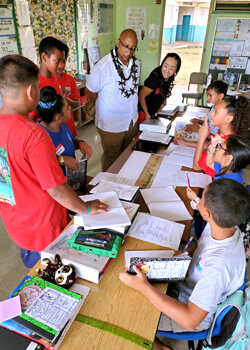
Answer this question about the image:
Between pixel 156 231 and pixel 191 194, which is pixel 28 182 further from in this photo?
pixel 191 194

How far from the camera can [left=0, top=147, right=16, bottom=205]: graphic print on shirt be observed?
1027 millimetres

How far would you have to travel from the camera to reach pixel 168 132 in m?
2.44

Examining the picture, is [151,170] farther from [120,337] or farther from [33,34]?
[33,34]

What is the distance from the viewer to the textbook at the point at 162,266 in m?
0.96

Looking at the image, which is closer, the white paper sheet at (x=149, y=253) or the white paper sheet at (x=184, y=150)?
the white paper sheet at (x=149, y=253)

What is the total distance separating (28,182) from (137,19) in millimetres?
5383

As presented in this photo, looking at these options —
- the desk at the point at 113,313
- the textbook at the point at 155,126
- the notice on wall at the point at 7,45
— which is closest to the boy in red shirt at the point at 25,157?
the desk at the point at 113,313

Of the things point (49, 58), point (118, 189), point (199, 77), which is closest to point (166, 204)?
point (118, 189)

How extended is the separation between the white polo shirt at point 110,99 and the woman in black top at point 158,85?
0.24m

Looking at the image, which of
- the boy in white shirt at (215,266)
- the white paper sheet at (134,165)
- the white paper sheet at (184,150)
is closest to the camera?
the boy in white shirt at (215,266)

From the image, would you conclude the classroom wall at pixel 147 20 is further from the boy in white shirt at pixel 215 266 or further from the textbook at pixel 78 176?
the boy in white shirt at pixel 215 266

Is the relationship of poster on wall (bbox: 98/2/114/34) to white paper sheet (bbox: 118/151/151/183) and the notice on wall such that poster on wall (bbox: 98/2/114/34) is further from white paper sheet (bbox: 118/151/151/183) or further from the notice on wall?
white paper sheet (bbox: 118/151/151/183)

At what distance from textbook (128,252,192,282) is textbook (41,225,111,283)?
0.12 metres

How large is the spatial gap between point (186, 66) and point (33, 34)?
27.8ft
